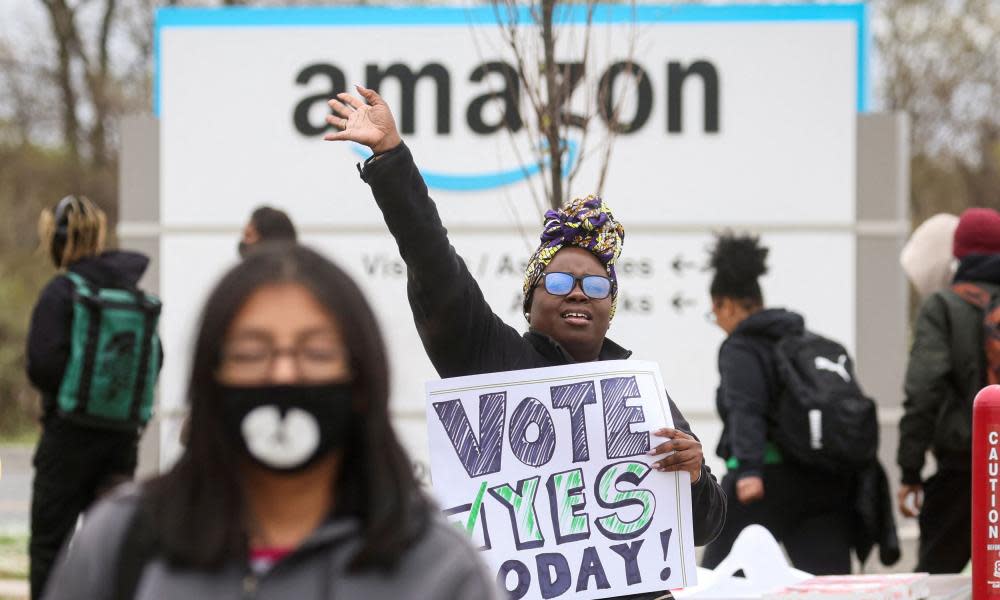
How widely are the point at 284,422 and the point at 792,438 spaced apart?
15.8 ft

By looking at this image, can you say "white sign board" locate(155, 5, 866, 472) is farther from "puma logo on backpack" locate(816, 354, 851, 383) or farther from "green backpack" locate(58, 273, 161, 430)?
"puma logo on backpack" locate(816, 354, 851, 383)

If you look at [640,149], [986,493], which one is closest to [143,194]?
[640,149]

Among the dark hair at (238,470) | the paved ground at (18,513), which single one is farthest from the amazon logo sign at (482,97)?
the dark hair at (238,470)

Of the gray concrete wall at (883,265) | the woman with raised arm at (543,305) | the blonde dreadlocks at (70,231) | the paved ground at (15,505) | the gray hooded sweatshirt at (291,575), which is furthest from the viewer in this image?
the gray concrete wall at (883,265)

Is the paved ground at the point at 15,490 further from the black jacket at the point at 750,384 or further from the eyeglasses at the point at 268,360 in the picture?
the eyeglasses at the point at 268,360

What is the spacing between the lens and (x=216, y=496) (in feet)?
6.41

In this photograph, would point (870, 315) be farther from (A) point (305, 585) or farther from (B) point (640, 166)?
(A) point (305, 585)

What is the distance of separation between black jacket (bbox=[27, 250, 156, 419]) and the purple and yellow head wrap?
3.40 meters

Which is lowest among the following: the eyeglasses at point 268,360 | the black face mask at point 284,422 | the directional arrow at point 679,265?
the black face mask at point 284,422

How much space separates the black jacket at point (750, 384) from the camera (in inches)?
255

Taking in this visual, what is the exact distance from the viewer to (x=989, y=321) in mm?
6754

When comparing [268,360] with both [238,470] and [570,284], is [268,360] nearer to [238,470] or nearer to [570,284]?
[238,470]

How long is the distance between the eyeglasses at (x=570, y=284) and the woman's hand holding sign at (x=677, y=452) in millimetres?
388

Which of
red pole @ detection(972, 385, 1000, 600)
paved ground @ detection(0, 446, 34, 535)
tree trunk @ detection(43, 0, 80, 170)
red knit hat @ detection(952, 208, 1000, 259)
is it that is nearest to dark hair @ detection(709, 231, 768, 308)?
red knit hat @ detection(952, 208, 1000, 259)
